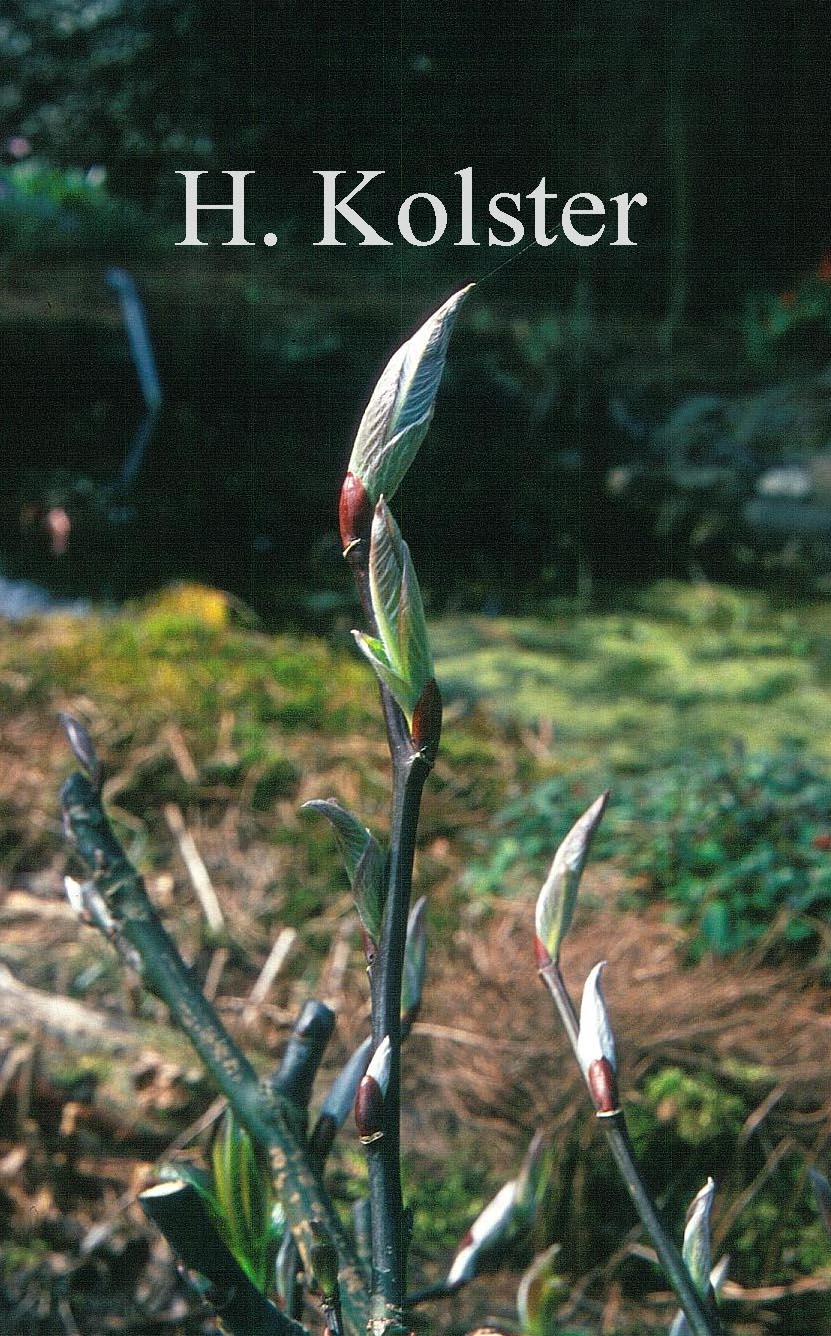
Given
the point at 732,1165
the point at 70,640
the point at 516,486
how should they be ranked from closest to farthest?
the point at 732,1165, the point at 70,640, the point at 516,486

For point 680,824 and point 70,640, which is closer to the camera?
point 680,824

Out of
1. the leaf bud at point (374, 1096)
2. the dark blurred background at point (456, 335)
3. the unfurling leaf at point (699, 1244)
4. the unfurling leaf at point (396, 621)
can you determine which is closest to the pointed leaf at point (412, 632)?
the unfurling leaf at point (396, 621)

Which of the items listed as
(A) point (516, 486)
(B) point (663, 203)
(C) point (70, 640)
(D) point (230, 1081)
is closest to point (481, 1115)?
(D) point (230, 1081)

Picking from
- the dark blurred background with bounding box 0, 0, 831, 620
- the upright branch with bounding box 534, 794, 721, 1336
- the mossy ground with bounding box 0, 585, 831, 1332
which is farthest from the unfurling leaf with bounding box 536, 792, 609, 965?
the dark blurred background with bounding box 0, 0, 831, 620

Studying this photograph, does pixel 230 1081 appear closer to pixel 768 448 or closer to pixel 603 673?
pixel 603 673

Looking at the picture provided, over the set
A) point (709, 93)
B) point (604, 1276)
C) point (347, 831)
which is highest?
point (709, 93)

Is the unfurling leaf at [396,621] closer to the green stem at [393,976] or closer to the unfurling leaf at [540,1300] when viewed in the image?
the green stem at [393,976]

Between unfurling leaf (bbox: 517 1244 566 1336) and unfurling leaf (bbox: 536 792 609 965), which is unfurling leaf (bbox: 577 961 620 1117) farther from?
unfurling leaf (bbox: 517 1244 566 1336)

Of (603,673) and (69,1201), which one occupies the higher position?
(603,673)
